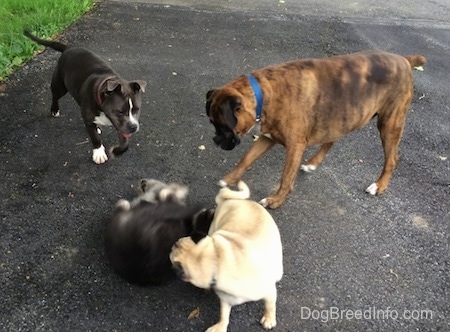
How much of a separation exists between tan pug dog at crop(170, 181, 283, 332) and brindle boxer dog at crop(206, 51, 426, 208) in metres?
1.00

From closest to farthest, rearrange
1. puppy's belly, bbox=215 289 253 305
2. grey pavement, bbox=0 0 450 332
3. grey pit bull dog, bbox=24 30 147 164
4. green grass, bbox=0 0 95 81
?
puppy's belly, bbox=215 289 253 305
grey pavement, bbox=0 0 450 332
grey pit bull dog, bbox=24 30 147 164
green grass, bbox=0 0 95 81

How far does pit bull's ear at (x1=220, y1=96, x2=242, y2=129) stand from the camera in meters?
3.65

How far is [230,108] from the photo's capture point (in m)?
3.67

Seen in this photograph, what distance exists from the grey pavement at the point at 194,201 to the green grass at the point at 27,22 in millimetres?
201

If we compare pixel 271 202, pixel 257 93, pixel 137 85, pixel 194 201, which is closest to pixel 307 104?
pixel 257 93

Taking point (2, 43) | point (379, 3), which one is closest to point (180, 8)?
point (2, 43)

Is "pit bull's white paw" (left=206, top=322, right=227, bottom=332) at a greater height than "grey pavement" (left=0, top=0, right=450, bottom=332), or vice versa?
"pit bull's white paw" (left=206, top=322, right=227, bottom=332)

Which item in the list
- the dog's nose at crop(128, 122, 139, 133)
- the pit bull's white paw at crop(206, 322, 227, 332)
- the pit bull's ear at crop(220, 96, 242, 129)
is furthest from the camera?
the dog's nose at crop(128, 122, 139, 133)

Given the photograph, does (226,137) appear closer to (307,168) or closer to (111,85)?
(111,85)

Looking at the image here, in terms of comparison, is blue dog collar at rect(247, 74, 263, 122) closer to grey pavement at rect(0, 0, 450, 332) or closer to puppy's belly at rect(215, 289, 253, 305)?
grey pavement at rect(0, 0, 450, 332)

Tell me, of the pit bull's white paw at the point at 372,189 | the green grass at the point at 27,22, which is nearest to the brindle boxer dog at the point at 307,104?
the pit bull's white paw at the point at 372,189

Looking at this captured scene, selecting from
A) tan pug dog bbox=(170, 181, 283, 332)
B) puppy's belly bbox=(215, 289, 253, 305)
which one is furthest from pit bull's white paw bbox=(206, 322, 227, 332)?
puppy's belly bbox=(215, 289, 253, 305)

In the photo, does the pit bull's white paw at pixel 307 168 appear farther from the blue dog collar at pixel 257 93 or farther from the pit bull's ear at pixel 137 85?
the pit bull's ear at pixel 137 85

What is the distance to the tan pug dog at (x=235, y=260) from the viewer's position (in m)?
2.68
